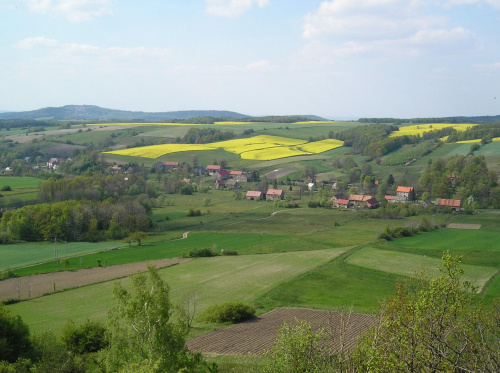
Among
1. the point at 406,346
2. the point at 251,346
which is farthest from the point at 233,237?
the point at 406,346

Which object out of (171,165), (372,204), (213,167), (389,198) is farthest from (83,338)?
(171,165)

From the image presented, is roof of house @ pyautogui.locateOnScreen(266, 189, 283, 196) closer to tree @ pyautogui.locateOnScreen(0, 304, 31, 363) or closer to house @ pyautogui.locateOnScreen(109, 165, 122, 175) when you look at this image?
house @ pyautogui.locateOnScreen(109, 165, 122, 175)

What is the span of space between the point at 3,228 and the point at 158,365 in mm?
46335

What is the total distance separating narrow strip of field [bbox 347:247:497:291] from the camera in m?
37.4

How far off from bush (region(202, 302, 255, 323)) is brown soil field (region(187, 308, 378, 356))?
0.57 meters

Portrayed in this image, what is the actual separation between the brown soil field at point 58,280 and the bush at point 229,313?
6021mm

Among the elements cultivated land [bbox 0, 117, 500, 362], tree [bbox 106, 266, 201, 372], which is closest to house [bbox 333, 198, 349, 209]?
cultivated land [bbox 0, 117, 500, 362]

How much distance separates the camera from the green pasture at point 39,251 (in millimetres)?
42938

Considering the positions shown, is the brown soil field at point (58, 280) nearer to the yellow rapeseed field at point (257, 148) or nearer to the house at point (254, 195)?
the house at point (254, 195)

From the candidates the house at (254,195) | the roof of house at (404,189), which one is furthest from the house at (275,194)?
the roof of house at (404,189)

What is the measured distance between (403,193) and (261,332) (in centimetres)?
5891

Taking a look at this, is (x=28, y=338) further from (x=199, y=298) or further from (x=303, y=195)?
(x=303, y=195)

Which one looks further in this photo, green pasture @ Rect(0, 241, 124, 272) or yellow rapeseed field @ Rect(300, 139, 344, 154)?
yellow rapeseed field @ Rect(300, 139, 344, 154)

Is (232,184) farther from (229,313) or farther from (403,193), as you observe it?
(229,313)
